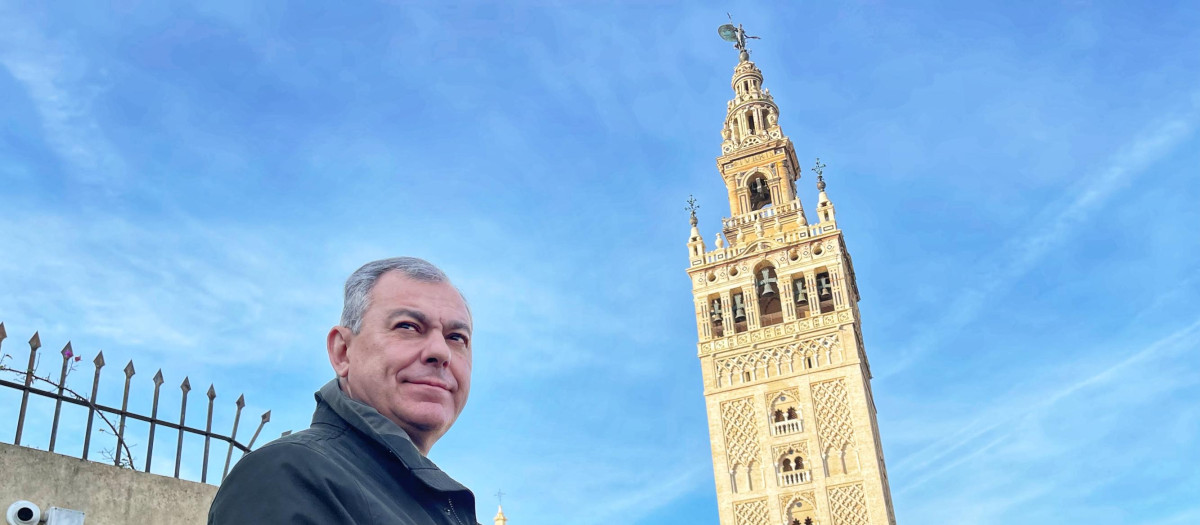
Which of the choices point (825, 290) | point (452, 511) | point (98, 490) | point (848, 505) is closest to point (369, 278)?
point (452, 511)

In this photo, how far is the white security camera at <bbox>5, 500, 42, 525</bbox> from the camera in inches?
242

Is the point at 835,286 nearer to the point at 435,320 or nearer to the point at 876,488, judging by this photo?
the point at 876,488

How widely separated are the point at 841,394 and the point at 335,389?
2636cm

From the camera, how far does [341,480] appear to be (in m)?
1.67

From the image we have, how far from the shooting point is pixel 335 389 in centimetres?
207

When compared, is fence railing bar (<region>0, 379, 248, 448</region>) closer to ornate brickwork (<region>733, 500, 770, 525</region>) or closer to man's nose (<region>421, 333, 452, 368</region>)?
man's nose (<region>421, 333, 452, 368</region>)

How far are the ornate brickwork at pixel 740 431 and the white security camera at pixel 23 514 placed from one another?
22715mm

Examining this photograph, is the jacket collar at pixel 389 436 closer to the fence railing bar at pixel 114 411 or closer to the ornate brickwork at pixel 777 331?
the fence railing bar at pixel 114 411

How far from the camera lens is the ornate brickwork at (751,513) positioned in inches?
1031

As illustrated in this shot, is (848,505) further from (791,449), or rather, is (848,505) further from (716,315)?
(716,315)

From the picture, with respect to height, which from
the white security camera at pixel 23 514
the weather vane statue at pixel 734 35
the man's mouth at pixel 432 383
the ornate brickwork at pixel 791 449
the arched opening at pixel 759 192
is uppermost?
the weather vane statue at pixel 734 35

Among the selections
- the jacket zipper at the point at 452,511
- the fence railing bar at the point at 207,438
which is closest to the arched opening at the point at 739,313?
the fence railing bar at the point at 207,438

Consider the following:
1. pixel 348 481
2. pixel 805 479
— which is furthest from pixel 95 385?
pixel 805 479

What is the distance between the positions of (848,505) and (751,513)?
8.88 ft
